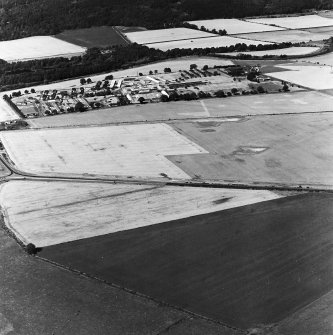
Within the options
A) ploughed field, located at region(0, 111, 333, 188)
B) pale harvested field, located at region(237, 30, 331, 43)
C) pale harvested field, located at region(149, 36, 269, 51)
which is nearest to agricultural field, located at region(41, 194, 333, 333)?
ploughed field, located at region(0, 111, 333, 188)

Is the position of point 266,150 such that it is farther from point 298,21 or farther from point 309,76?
point 298,21

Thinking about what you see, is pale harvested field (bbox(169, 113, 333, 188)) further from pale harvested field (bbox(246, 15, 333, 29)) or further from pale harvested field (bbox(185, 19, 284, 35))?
pale harvested field (bbox(246, 15, 333, 29))

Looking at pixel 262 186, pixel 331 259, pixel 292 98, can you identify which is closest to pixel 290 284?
pixel 331 259

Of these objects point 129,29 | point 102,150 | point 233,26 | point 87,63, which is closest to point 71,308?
point 102,150

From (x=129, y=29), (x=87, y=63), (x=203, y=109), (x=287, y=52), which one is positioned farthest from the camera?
(x=129, y=29)

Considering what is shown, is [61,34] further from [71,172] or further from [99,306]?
[99,306]

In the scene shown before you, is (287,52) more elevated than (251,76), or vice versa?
(287,52)

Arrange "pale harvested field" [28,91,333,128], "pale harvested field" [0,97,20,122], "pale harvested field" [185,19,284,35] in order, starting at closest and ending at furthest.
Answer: "pale harvested field" [28,91,333,128], "pale harvested field" [0,97,20,122], "pale harvested field" [185,19,284,35]

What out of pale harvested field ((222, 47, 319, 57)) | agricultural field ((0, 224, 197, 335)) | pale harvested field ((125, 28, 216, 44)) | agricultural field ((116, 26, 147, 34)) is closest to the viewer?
agricultural field ((0, 224, 197, 335))
